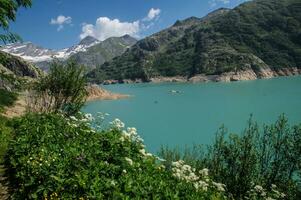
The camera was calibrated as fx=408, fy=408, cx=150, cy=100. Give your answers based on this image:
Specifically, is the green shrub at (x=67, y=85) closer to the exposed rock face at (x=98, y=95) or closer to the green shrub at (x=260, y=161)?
the green shrub at (x=260, y=161)

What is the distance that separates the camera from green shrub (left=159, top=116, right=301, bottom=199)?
1958 centimetres

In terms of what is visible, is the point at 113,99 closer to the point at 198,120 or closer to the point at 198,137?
the point at 198,120

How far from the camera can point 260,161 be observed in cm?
2084

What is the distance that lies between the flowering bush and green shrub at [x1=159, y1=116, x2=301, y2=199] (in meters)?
6.22

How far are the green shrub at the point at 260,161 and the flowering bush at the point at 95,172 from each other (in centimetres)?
622

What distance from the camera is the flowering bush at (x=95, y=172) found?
10.5 metres

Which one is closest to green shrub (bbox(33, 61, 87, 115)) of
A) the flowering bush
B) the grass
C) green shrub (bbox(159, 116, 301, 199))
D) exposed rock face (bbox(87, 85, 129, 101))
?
green shrub (bbox(159, 116, 301, 199))

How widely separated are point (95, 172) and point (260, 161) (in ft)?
38.8

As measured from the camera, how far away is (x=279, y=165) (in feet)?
67.4

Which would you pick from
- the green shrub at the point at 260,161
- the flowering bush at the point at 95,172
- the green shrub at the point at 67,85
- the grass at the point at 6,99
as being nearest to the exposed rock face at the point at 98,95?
the grass at the point at 6,99

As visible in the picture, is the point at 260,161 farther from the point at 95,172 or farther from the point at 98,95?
the point at 98,95

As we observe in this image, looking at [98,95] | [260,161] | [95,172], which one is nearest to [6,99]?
[260,161]

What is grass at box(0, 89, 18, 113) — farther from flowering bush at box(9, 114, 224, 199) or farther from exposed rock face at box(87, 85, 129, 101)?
exposed rock face at box(87, 85, 129, 101)

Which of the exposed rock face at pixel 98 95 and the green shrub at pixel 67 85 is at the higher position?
the green shrub at pixel 67 85
